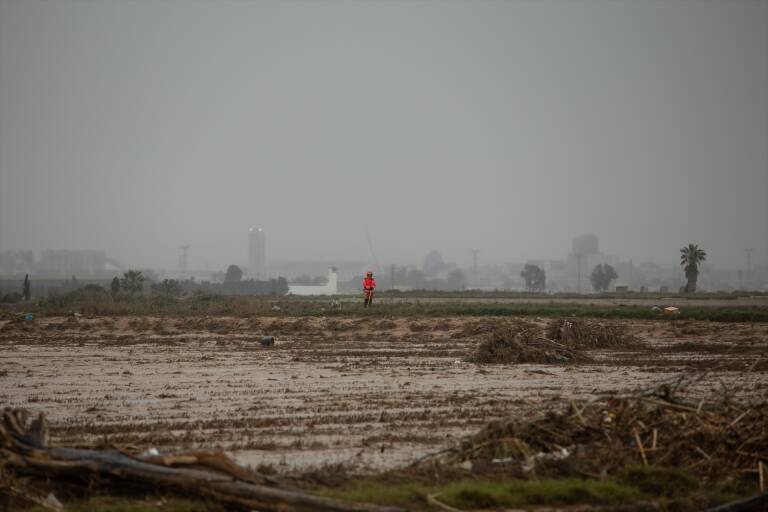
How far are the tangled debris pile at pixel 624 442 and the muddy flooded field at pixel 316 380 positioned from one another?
0.84 metres

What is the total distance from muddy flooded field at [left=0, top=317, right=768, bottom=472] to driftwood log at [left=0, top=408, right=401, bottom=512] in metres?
0.53

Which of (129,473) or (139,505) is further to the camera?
(129,473)

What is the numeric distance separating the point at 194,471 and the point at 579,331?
58.5ft

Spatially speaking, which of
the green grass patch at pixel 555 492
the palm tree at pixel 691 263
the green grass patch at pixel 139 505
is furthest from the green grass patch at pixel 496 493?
the palm tree at pixel 691 263

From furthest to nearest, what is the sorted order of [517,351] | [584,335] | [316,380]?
[584,335], [517,351], [316,380]

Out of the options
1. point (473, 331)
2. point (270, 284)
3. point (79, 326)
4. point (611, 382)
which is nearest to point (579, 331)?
point (473, 331)

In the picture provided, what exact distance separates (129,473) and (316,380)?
892 centimetres

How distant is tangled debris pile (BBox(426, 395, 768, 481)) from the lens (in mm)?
8938

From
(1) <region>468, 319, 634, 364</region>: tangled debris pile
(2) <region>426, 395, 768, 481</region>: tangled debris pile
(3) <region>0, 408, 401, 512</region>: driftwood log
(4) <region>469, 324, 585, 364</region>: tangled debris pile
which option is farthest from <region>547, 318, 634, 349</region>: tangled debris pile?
(3) <region>0, 408, 401, 512</region>: driftwood log

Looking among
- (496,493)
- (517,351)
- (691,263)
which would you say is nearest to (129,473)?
(496,493)

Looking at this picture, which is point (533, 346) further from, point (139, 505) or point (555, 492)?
point (139, 505)

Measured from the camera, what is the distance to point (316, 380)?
53.9 feet

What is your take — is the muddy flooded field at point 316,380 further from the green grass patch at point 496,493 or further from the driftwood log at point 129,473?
the green grass patch at point 496,493

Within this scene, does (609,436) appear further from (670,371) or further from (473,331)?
(473,331)
